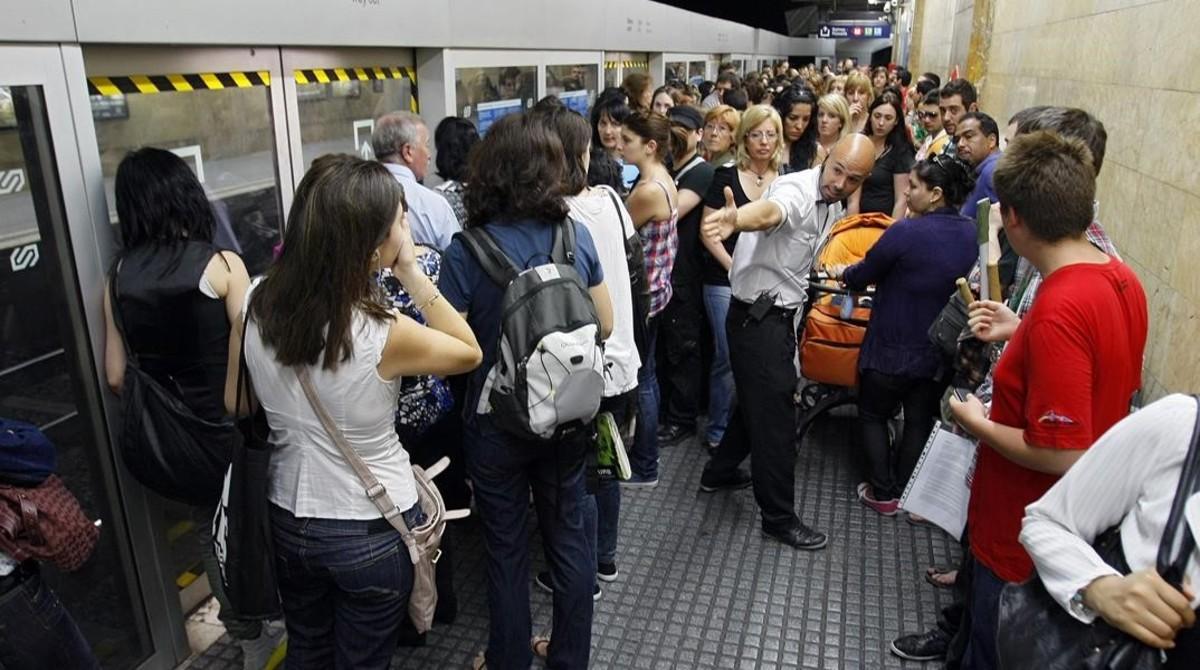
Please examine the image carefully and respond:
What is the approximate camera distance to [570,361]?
1.85 metres

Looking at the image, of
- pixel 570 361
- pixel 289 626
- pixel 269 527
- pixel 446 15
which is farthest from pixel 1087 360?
pixel 446 15

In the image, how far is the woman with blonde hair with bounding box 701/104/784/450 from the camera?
10.8 ft

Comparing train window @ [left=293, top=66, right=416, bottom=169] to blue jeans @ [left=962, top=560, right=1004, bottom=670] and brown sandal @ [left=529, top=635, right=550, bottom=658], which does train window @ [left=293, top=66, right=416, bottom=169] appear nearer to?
brown sandal @ [left=529, top=635, right=550, bottom=658]

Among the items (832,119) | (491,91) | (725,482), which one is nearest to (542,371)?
(725,482)

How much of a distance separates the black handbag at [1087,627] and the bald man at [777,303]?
4.91 ft

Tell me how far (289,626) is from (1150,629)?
1752mm

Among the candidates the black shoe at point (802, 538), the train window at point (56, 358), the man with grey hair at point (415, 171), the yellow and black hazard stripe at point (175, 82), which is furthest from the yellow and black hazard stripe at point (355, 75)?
→ the black shoe at point (802, 538)

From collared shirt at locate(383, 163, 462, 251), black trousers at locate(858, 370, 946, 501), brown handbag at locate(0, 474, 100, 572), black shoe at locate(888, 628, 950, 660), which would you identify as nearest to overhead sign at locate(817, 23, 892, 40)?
black trousers at locate(858, 370, 946, 501)

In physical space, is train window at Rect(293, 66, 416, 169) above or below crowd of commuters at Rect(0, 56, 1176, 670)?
above

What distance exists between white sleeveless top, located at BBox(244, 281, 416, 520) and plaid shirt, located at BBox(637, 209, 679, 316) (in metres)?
1.56

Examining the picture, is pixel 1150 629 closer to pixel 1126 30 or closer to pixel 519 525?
pixel 519 525

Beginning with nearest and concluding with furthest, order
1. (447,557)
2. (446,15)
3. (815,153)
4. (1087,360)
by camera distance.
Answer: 1. (1087,360)
2. (447,557)
3. (446,15)
4. (815,153)

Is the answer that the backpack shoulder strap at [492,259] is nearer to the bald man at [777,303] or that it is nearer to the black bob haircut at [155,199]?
the black bob haircut at [155,199]

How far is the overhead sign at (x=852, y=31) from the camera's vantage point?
27188 millimetres
